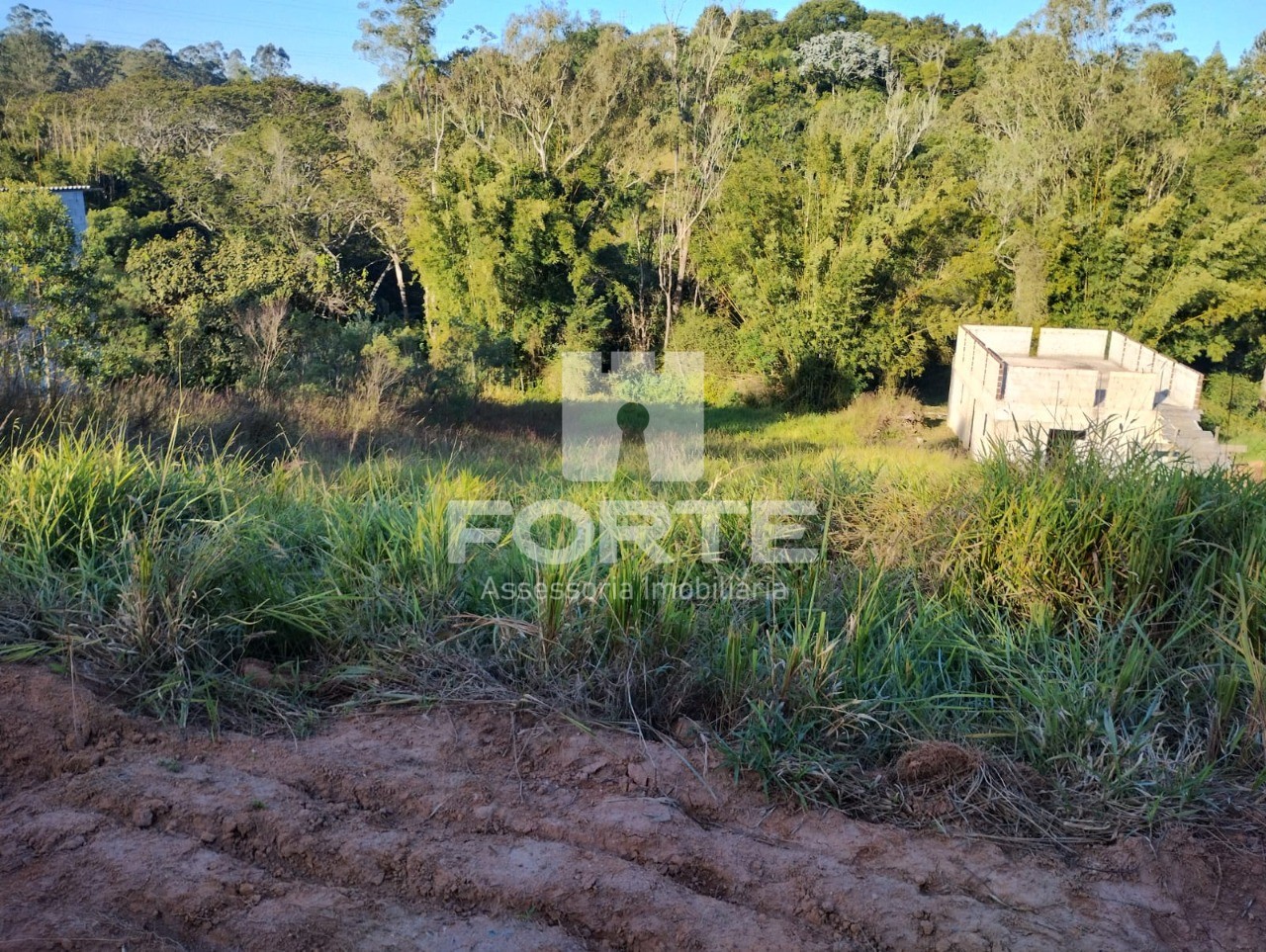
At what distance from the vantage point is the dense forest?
2591 cm

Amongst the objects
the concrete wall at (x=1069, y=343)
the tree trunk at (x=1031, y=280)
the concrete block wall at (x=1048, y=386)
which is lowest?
the concrete block wall at (x=1048, y=386)

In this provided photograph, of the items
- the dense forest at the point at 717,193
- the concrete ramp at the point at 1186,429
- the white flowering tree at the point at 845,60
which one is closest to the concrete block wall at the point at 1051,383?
the concrete ramp at the point at 1186,429

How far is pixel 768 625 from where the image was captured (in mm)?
3393

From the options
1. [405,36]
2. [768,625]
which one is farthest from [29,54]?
[768,625]

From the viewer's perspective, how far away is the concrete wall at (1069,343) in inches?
942

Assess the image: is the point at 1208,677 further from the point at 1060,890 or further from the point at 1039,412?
the point at 1039,412

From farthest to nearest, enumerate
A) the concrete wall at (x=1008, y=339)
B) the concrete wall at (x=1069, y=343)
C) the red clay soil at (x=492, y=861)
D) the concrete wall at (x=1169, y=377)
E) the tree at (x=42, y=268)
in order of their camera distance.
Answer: the concrete wall at (x=1069, y=343) < the concrete wall at (x=1008, y=339) < the concrete wall at (x=1169, y=377) < the tree at (x=42, y=268) < the red clay soil at (x=492, y=861)

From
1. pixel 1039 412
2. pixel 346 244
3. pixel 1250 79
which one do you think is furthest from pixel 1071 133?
pixel 346 244

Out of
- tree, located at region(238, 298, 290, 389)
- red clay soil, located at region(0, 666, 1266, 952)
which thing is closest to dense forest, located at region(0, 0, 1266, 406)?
tree, located at region(238, 298, 290, 389)

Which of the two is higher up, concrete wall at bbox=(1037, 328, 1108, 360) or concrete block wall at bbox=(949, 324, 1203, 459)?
concrete wall at bbox=(1037, 328, 1108, 360)

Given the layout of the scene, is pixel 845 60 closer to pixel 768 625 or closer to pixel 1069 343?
pixel 1069 343

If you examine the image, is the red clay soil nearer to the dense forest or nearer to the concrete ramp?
the concrete ramp

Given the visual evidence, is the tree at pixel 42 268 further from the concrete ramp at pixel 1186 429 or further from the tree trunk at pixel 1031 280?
the tree trunk at pixel 1031 280

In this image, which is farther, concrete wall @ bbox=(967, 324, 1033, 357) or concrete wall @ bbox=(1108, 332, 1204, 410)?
concrete wall @ bbox=(967, 324, 1033, 357)
